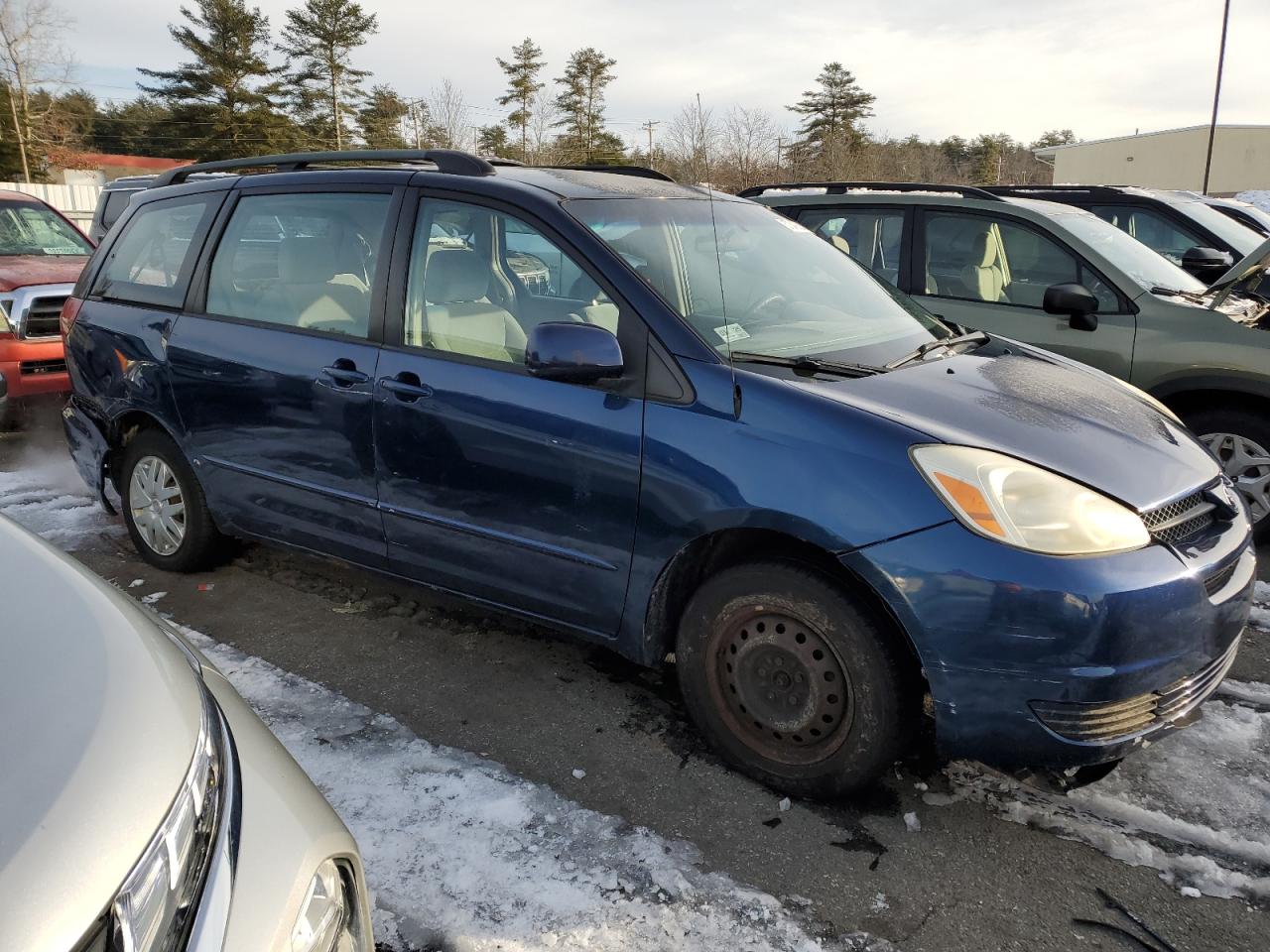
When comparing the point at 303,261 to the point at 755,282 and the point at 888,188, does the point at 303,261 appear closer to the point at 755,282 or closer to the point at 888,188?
the point at 755,282

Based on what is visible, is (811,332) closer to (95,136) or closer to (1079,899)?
(1079,899)

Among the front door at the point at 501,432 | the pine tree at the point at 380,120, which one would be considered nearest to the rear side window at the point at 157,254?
the front door at the point at 501,432

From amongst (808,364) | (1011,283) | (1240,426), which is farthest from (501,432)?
(1240,426)

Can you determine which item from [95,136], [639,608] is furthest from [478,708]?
[95,136]

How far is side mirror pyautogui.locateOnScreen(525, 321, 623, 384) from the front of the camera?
2.70 m

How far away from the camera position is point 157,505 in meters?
4.29

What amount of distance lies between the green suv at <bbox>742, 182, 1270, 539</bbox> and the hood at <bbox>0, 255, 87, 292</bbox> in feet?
20.2

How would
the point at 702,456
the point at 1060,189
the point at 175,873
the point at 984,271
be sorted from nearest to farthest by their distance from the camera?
the point at 175,873 < the point at 702,456 < the point at 984,271 < the point at 1060,189

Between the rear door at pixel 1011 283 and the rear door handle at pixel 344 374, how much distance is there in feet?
11.8

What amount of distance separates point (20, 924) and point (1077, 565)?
2170mm

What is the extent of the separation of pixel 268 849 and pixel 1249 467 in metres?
4.98

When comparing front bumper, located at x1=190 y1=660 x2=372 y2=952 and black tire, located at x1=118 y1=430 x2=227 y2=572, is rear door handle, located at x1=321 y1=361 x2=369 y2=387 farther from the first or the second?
front bumper, located at x1=190 y1=660 x2=372 y2=952

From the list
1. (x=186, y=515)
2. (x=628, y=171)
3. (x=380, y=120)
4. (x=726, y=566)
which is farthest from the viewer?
(x=380, y=120)

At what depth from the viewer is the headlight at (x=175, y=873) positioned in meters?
1.16
